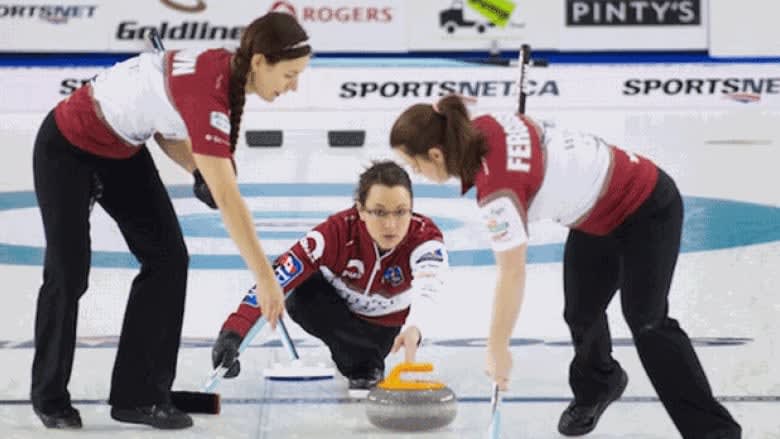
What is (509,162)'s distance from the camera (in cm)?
325

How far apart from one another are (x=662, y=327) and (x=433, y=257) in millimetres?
939

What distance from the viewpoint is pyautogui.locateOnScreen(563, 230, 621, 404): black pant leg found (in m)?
3.74

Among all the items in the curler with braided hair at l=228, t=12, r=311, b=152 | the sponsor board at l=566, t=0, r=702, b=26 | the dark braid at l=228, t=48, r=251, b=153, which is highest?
the curler with braided hair at l=228, t=12, r=311, b=152

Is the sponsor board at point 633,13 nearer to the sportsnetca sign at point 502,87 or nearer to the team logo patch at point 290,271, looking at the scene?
the sportsnetca sign at point 502,87

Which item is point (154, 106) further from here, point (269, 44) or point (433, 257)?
point (433, 257)

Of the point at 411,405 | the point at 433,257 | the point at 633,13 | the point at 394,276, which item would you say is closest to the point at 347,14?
the point at 633,13

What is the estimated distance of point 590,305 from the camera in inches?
150

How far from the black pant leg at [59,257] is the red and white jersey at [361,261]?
0.55m

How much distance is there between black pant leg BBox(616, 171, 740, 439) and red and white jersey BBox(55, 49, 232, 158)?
3.07 feet

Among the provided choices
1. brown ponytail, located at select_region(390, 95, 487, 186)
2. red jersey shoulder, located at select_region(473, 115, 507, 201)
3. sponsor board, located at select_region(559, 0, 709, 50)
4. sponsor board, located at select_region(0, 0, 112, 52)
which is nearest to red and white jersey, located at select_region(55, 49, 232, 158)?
brown ponytail, located at select_region(390, 95, 487, 186)

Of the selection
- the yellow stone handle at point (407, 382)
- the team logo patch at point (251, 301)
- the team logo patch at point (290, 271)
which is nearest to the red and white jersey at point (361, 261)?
the team logo patch at point (290, 271)

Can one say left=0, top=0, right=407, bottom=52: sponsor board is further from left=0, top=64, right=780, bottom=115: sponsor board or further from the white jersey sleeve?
the white jersey sleeve

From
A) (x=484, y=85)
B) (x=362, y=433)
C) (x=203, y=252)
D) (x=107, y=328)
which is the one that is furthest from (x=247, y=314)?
(x=484, y=85)

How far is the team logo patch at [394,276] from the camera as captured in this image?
4434 millimetres
